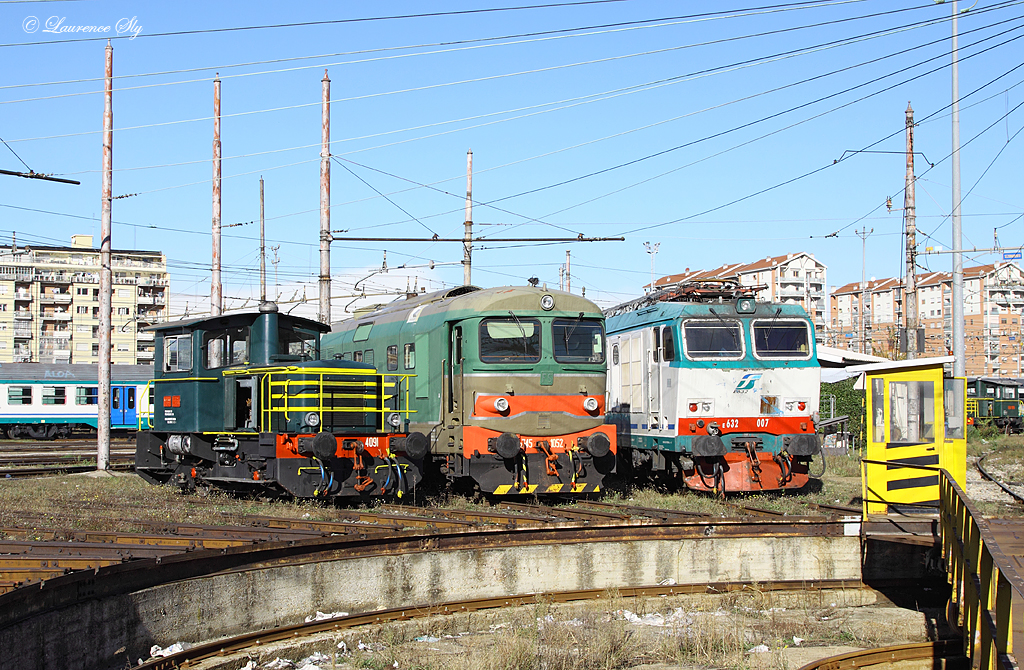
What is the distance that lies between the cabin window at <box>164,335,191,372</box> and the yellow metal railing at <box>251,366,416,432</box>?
1.78 metres

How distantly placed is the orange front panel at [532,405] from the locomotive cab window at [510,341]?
0.61m

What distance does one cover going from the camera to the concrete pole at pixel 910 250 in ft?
85.3

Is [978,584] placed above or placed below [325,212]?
below

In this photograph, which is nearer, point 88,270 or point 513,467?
point 513,467

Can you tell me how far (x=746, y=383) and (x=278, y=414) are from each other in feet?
26.2

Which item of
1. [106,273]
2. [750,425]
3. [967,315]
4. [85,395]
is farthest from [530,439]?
[967,315]

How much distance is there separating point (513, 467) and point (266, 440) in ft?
12.9

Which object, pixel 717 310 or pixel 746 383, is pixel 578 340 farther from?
pixel 746 383

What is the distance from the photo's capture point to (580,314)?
51.8ft

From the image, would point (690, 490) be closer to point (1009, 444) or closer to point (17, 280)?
point (1009, 444)

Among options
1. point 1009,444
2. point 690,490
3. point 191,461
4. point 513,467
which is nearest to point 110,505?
point 191,461

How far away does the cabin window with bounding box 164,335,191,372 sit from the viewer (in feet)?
54.7

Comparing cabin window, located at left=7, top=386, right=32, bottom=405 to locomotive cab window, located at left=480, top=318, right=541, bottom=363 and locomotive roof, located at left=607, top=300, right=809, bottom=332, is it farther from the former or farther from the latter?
locomotive roof, located at left=607, top=300, right=809, bottom=332

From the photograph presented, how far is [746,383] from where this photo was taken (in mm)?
16312
